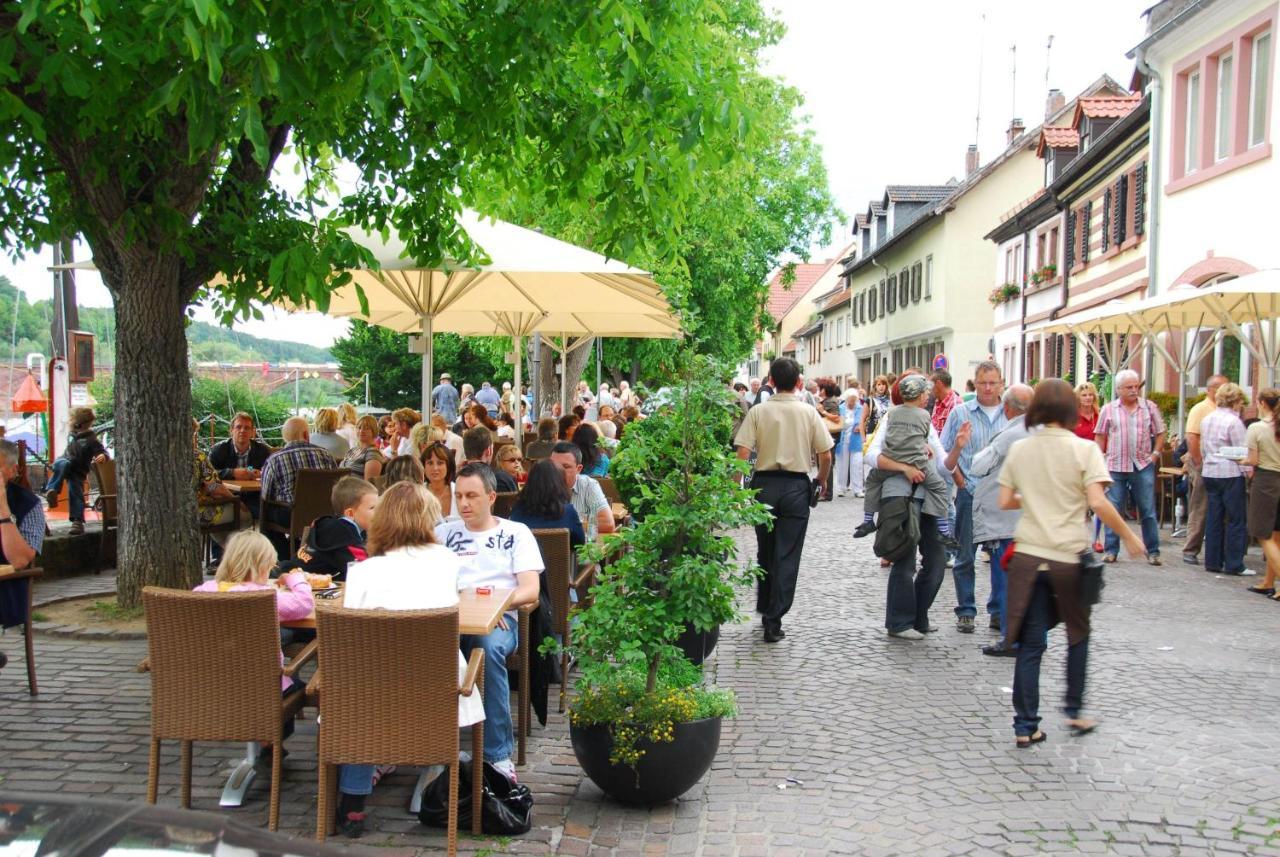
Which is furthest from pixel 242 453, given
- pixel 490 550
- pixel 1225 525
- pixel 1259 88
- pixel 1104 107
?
pixel 1104 107

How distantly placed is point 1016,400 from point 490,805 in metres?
5.05

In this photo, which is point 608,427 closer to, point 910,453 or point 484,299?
point 484,299

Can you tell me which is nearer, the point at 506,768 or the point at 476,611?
the point at 506,768

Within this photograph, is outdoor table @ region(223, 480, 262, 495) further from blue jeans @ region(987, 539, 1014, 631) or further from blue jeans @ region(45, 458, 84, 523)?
blue jeans @ region(987, 539, 1014, 631)

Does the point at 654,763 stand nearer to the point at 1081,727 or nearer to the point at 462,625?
the point at 462,625

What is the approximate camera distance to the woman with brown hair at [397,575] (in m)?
4.92

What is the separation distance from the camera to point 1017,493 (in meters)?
6.41

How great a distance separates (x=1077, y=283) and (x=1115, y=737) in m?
25.3

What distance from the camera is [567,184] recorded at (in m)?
8.80

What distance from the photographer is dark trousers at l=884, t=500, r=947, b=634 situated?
885 cm

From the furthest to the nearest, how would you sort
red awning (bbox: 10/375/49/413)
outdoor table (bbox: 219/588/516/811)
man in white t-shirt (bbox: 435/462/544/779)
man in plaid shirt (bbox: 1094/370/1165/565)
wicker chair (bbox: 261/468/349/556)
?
red awning (bbox: 10/375/49/413) → man in plaid shirt (bbox: 1094/370/1165/565) → wicker chair (bbox: 261/468/349/556) → man in white t-shirt (bbox: 435/462/544/779) → outdoor table (bbox: 219/588/516/811)

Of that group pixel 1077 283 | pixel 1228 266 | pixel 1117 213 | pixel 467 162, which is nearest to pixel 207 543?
pixel 467 162

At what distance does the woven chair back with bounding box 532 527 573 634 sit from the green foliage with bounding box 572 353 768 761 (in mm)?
853

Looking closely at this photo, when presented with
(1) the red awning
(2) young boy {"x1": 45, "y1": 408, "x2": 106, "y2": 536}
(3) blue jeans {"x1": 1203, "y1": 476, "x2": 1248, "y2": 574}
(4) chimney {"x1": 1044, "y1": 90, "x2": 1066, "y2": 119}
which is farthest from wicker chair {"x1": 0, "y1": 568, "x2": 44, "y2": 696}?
(4) chimney {"x1": 1044, "y1": 90, "x2": 1066, "y2": 119}
